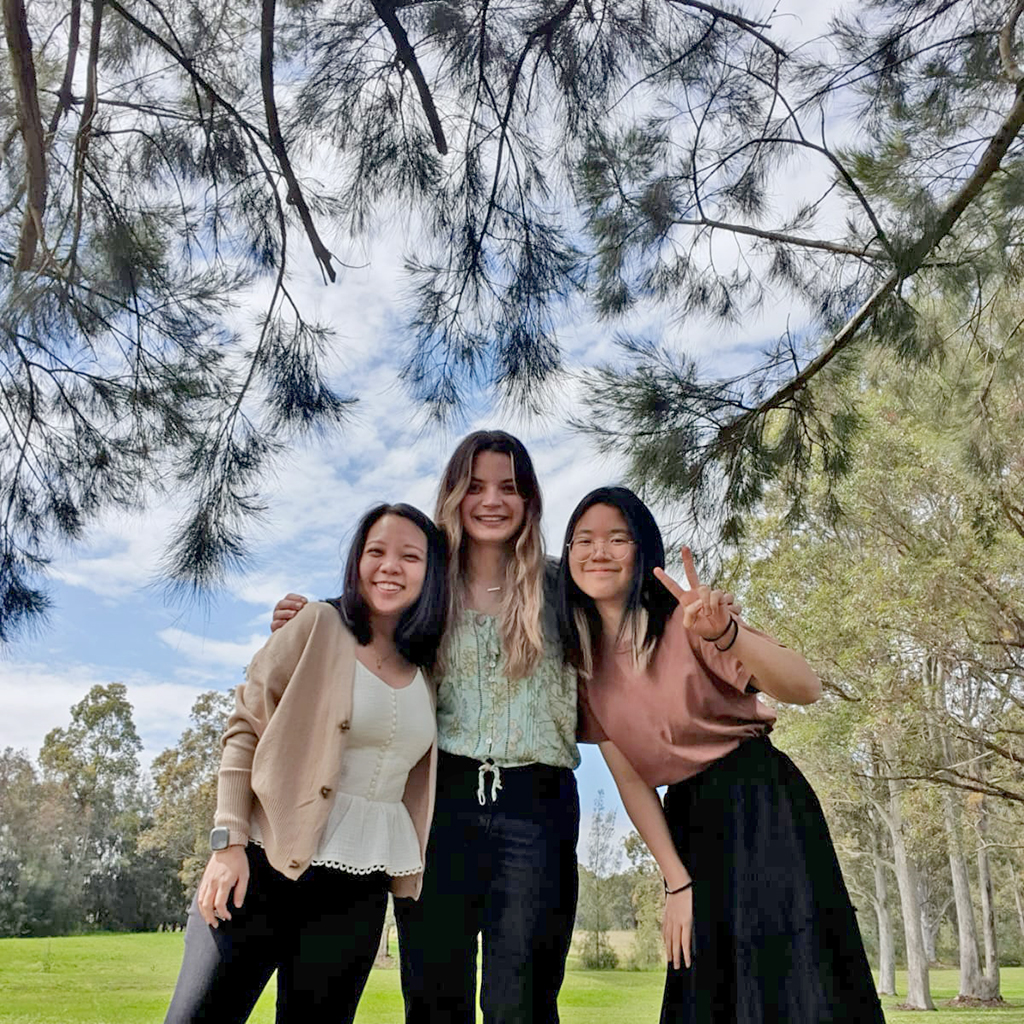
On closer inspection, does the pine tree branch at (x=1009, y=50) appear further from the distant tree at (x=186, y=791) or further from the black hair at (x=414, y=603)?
the distant tree at (x=186, y=791)

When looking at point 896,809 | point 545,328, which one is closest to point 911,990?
point 896,809

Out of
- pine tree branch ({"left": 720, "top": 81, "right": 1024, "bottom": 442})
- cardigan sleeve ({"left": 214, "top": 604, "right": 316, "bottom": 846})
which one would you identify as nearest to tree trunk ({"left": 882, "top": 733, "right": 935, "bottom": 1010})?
pine tree branch ({"left": 720, "top": 81, "right": 1024, "bottom": 442})

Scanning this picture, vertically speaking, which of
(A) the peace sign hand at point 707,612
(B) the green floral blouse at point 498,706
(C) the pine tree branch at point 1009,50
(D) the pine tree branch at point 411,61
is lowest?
(B) the green floral blouse at point 498,706

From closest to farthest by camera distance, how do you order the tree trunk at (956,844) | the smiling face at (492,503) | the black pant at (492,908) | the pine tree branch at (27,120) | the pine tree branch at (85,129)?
1. the black pant at (492,908)
2. the smiling face at (492,503)
3. the pine tree branch at (27,120)
4. the pine tree branch at (85,129)
5. the tree trunk at (956,844)

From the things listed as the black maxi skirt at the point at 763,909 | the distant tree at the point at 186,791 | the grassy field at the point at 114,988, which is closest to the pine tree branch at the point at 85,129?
the black maxi skirt at the point at 763,909

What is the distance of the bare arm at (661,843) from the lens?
132 cm

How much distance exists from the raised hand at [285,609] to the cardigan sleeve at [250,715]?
0.21 ft

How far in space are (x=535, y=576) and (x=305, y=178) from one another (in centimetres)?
142

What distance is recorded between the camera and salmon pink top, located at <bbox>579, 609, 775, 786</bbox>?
1331mm

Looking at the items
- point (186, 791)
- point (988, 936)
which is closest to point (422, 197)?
point (186, 791)

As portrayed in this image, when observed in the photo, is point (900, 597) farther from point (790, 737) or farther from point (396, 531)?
point (396, 531)

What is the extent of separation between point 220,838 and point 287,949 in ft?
0.56

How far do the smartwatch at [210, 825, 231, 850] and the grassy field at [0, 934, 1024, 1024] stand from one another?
6.71 m

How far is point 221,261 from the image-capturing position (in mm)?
2492
